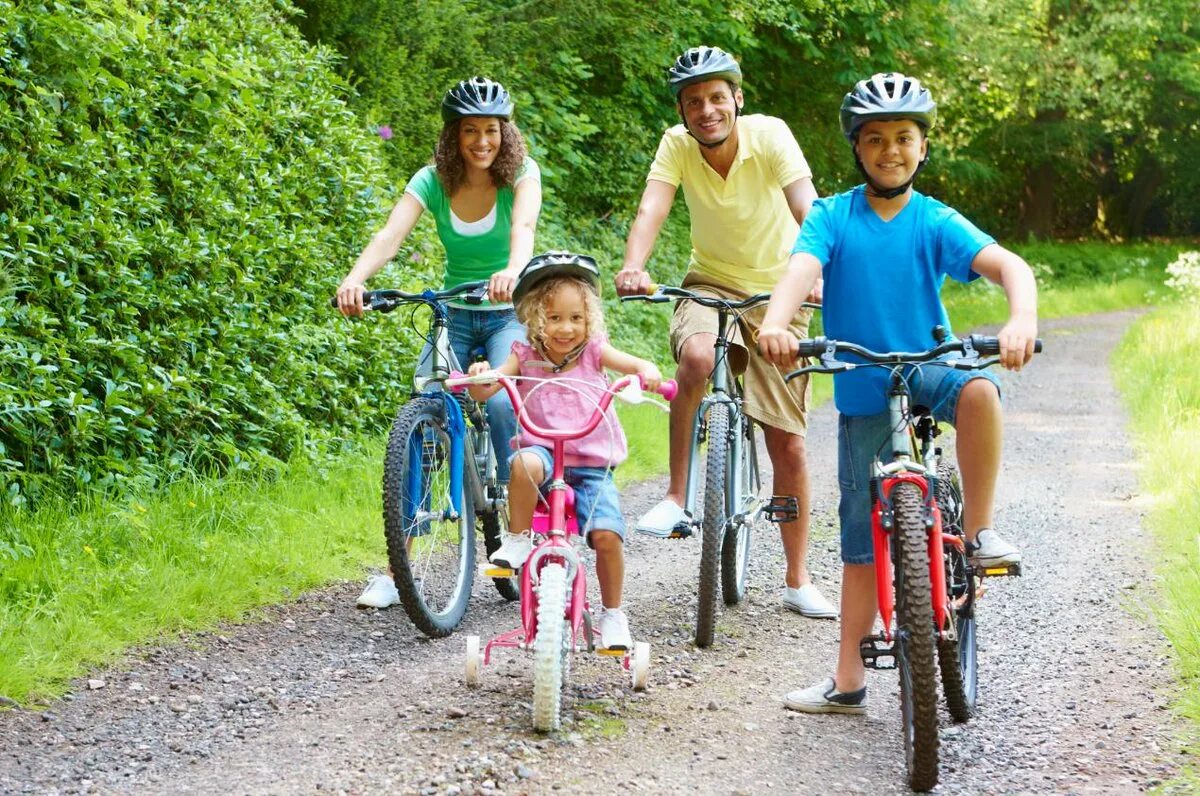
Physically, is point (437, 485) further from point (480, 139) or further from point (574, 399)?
point (480, 139)

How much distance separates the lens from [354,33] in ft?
35.6

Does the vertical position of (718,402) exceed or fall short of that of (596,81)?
it falls short

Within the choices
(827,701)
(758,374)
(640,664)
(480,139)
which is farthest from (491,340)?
(827,701)

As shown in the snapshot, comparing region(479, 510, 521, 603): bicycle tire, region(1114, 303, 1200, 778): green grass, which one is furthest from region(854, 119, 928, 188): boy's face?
region(479, 510, 521, 603): bicycle tire

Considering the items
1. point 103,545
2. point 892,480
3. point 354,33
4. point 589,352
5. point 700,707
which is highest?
point 354,33

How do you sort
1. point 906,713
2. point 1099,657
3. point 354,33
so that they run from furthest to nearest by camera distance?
point 354,33 < point 1099,657 < point 906,713


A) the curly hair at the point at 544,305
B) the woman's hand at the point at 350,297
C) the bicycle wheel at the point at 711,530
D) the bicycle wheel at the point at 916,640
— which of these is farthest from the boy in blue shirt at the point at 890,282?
the woman's hand at the point at 350,297

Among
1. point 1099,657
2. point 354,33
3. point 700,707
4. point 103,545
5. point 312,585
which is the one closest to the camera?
point 700,707

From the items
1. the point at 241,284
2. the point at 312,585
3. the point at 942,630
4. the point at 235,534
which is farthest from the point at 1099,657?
the point at 241,284

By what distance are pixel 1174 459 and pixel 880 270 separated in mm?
5102

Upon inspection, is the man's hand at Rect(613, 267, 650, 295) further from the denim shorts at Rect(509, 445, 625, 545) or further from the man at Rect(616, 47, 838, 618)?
the denim shorts at Rect(509, 445, 625, 545)

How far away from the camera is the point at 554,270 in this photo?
14.9 feet

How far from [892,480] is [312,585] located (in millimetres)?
3060

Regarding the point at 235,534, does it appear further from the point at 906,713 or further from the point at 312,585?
the point at 906,713
